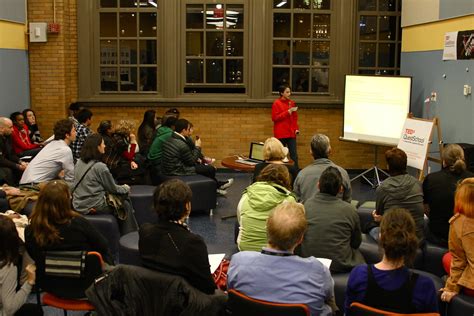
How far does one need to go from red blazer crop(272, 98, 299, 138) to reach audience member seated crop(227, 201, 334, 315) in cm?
744

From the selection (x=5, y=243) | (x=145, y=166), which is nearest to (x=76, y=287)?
(x=5, y=243)

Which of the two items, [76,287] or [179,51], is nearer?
[76,287]

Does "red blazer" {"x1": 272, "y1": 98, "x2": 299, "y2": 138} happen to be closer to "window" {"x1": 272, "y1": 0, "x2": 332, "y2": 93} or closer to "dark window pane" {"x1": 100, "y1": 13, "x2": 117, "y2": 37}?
"window" {"x1": 272, "y1": 0, "x2": 332, "y2": 93}

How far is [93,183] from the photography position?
21.8 feet

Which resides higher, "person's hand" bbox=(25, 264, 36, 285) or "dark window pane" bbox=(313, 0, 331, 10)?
"dark window pane" bbox=(313, 0, 331, 10)

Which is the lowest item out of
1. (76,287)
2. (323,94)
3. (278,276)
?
(76,287)

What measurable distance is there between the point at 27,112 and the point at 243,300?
319 inches

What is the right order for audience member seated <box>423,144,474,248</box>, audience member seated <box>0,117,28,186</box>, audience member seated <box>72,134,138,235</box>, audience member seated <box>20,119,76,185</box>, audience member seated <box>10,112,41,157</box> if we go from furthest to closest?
audience member seated <box>10,112,41,157</box>, audience member seated <box>0,117,28,186</box>, audience member seated <box>20,119,76,185</box>, audience member seated <box>72,134,138,235</box>, audience member seated <box>423,144,474,248</box>

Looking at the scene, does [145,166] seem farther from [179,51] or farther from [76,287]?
[76,287]

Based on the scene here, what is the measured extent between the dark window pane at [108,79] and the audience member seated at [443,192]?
7.65 m

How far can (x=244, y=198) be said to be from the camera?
17.5 feet

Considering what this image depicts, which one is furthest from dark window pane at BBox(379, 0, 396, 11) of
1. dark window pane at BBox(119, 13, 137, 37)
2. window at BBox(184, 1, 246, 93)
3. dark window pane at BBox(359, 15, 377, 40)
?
dark window pane at BBox(119, 13, 137, 37)

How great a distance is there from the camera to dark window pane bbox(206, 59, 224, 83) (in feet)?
39.3

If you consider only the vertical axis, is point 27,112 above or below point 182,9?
below
